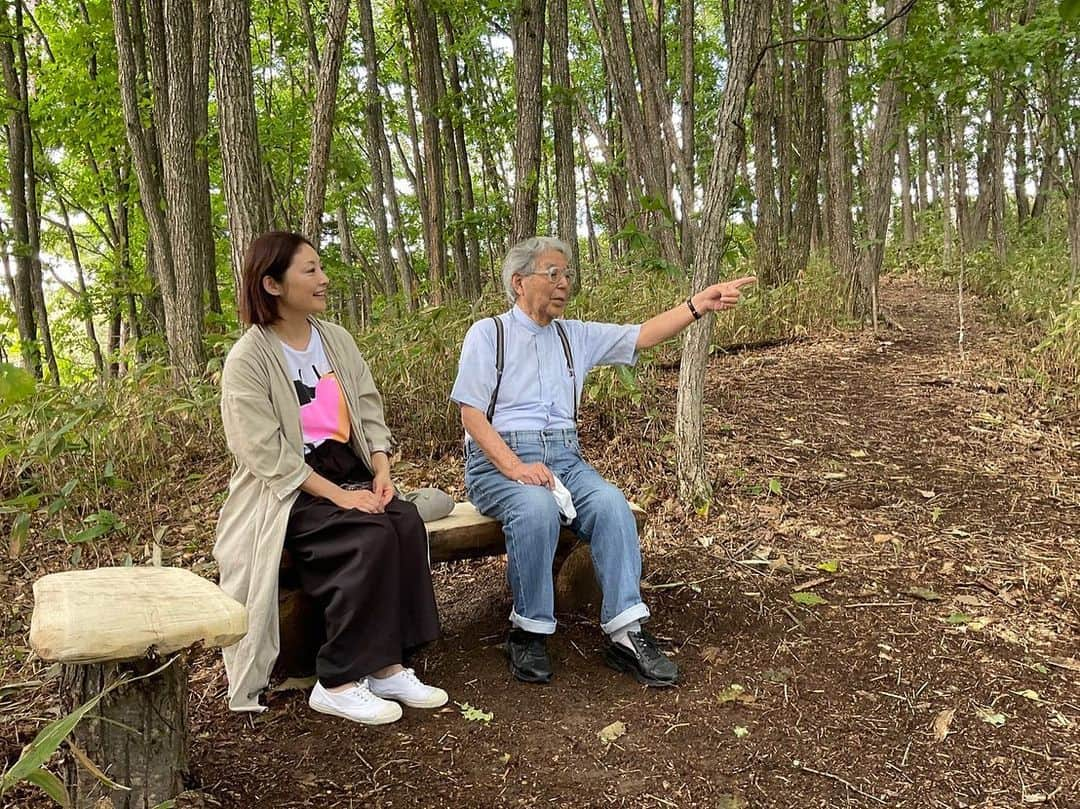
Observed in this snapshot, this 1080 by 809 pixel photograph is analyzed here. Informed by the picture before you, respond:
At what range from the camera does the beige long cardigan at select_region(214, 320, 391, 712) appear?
2527 mm

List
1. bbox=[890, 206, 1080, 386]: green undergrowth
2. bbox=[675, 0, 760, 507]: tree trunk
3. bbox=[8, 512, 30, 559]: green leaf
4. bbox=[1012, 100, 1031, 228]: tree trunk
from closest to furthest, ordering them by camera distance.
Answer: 1. bbox=[675, 0, 760, 507]: tree trunk
2. bbox=[8, 512, 30, 559]: green leaf
3. bbox=[890, 206, 1080, 386]: green undergrowth
4. bbox=[1012, 100, 1031, 228]: tree trunk

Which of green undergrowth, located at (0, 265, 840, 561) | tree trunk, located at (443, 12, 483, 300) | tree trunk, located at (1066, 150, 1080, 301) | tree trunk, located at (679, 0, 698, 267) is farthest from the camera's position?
tree trunk, located at (443, 12, 483, 300)

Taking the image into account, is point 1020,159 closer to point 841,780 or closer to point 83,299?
point 841,780

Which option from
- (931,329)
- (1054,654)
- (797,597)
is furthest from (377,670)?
(931,329)

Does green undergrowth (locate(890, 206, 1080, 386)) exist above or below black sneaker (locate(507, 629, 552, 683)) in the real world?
above

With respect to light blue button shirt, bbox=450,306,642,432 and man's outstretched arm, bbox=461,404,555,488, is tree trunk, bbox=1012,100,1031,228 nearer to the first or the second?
light blue button shirt, bbox=450,306,642,432

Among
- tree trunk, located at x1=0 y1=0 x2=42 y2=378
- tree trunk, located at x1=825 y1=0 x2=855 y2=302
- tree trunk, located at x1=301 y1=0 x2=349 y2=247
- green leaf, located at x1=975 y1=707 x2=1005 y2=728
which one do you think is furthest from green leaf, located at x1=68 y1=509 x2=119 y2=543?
tree trunk, located at x1=825 y1=0 x2=855 y2=302

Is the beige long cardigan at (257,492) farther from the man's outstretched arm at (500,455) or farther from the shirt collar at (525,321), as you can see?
the shirt collar at (525,321)

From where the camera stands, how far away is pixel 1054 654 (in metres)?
2.79

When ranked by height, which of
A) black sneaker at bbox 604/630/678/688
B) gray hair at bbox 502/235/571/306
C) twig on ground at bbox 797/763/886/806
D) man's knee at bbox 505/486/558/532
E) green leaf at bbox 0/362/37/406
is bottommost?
twig on ground at bbox 797/763/886/806

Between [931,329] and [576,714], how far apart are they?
6.55m

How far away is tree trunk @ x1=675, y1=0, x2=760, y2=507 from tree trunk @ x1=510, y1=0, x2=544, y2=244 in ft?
5.83

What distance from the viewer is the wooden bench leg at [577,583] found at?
3.28 meters

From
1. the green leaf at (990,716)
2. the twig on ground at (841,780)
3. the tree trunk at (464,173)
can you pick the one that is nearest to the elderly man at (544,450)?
the twig on ground at (841,780)
